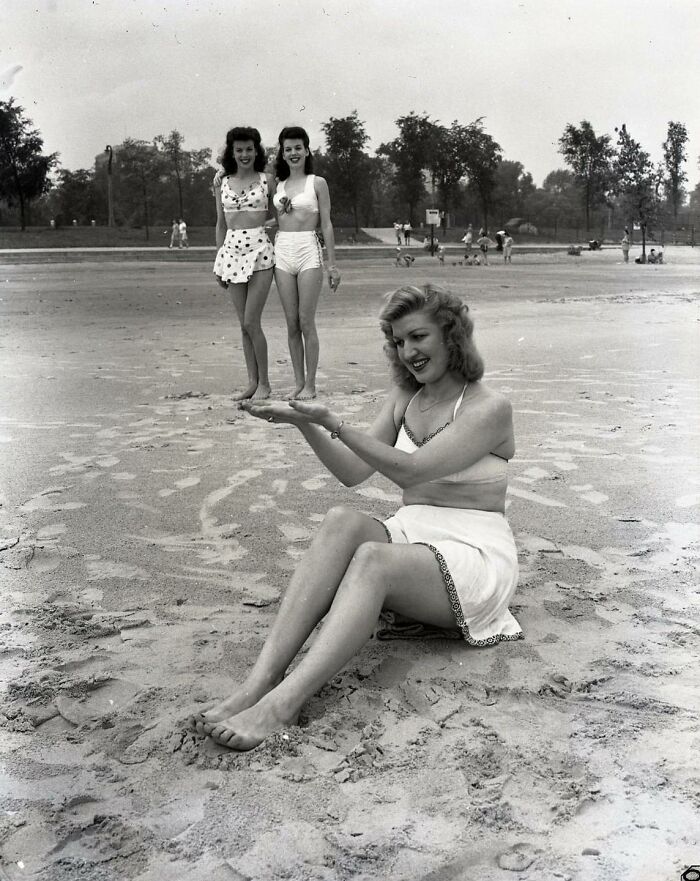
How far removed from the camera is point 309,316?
6859 millimetres

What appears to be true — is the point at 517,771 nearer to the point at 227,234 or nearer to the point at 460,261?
the point at 227,234

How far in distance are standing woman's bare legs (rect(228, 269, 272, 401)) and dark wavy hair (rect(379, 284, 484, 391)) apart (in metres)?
3.89

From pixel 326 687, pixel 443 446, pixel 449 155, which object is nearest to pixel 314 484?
pixel 443 446

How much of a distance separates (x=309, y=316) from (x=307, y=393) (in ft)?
1.77

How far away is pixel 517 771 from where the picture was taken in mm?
2273

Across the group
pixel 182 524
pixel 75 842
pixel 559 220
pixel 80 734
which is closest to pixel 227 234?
pixel 182 524

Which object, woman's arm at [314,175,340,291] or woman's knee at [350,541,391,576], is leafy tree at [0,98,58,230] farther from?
woman's knee at [350,541,391,576]

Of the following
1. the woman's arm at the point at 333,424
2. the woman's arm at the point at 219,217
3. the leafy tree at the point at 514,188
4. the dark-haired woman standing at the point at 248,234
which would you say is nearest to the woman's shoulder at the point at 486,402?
the woman's arm at the point at 333,424

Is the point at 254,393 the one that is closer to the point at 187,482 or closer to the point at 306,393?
the point at 306,393

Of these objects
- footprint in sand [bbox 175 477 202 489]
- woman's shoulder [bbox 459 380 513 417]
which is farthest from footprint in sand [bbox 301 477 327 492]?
woman's shoulder [bbox 459 380 513 417]

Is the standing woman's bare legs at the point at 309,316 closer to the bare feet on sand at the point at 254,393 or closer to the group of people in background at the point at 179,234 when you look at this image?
the bare feet on sand at the point at 254,393

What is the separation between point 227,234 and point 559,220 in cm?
4880

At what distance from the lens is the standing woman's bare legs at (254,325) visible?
6902mm

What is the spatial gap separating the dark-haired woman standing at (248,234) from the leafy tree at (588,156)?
3224 centimetres
